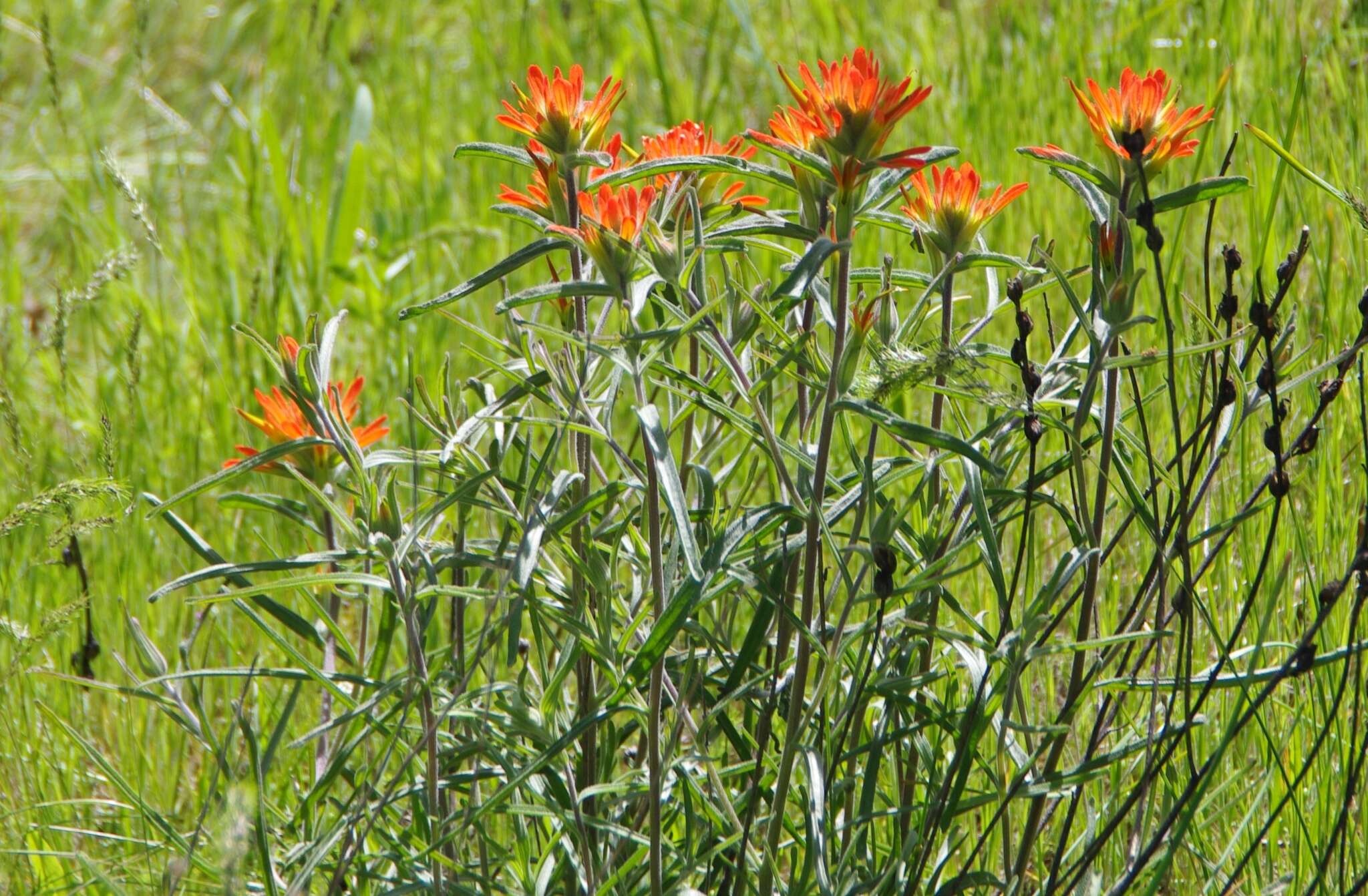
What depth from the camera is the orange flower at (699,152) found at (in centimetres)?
121

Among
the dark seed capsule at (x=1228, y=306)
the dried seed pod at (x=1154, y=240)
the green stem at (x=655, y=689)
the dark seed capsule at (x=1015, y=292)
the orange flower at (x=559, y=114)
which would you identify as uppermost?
the orange flower at (x=559, y=114)

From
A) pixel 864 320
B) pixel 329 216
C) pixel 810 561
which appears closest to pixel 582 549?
pixel 810 561

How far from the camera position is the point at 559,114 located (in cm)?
118

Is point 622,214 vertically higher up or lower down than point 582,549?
higher up

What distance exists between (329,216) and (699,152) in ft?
7.23

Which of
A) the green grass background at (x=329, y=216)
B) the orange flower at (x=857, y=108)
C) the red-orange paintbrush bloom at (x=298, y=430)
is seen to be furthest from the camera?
the green grass background at (x=329, y=216)

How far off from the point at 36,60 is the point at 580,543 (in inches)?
167

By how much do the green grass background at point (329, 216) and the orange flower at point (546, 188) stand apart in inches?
24.7

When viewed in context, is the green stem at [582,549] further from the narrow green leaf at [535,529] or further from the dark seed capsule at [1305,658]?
the dark seed capsule at [1305,658]

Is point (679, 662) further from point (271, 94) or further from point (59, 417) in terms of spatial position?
point (271, 94)

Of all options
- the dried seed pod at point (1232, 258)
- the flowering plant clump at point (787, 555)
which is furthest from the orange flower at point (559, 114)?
the dried seed pod at point (1232, 258)

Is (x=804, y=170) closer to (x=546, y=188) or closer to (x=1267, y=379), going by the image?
(x=546, y=188)

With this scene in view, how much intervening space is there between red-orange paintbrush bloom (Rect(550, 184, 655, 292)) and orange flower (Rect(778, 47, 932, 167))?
0.56 ft

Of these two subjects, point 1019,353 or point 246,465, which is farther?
point 246,465
